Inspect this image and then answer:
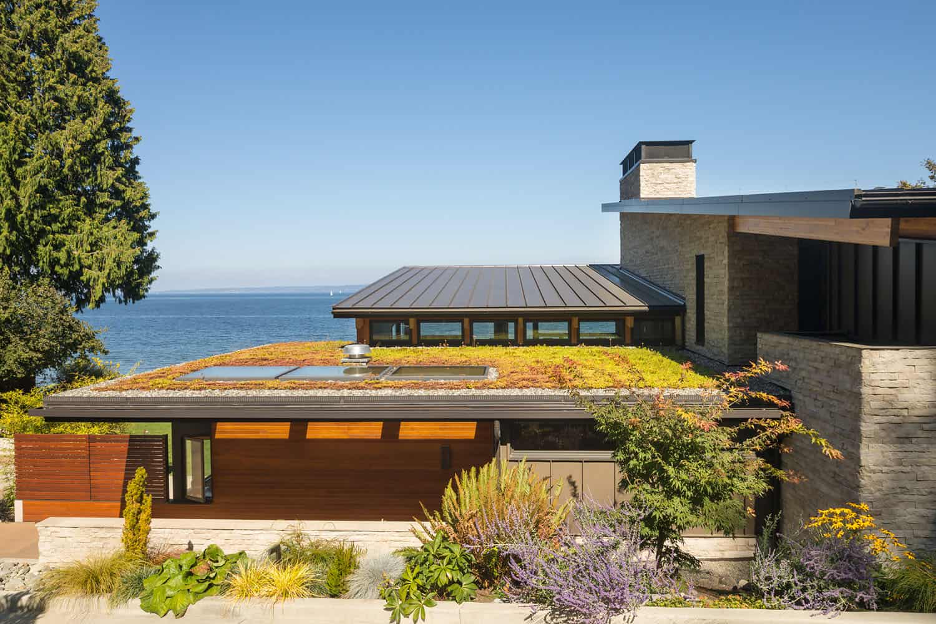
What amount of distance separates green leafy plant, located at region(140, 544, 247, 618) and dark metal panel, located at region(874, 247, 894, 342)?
36.2 ft

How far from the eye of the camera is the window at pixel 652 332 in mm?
14336

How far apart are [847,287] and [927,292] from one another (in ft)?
6.56

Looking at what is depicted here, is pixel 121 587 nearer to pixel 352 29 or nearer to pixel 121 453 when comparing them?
pixel 121 453

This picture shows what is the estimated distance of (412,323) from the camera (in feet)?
47.9

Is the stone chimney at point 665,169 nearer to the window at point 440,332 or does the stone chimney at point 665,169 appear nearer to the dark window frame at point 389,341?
the window at point 440,332

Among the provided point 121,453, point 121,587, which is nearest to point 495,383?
point 121,587

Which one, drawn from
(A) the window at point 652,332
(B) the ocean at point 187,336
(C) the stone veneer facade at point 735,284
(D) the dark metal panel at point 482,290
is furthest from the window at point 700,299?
(B) the ocean at point 187,336

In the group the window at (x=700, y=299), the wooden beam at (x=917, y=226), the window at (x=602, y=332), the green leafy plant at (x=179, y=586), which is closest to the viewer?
the green leafy plant at (x=179, y=586)

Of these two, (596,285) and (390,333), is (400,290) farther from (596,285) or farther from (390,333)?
(596,285)

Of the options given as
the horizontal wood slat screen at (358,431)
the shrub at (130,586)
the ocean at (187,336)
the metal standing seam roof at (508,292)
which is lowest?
the ocean at (187,336)

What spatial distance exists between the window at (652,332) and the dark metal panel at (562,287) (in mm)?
1735

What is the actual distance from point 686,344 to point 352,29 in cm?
1677

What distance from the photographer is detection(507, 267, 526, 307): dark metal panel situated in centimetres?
1449

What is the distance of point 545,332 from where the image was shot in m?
14.8
